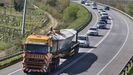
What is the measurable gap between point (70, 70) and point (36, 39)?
518cm

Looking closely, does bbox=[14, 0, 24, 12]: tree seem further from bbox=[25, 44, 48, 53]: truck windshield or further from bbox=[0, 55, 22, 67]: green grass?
bbox=[25, 44, 48, 53]: truck windshield

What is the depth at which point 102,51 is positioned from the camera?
49844 millimetres

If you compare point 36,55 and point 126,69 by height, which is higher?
point 36,55

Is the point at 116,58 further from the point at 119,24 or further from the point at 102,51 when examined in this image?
the point at 119,24

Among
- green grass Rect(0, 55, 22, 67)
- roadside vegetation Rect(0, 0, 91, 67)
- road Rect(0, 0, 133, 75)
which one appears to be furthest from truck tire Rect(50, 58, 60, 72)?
roadside vegetation Rect(0, 0, 91, 67)

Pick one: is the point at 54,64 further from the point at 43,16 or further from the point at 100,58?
the point at 43,16

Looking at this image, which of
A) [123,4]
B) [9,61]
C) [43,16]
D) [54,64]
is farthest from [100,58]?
[123,4]

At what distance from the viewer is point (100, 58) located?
4453 cm

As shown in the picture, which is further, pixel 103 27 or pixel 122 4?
pixel 122 4

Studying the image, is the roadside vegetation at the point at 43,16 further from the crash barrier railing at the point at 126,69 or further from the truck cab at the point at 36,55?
the truck cab at the point at 36,55

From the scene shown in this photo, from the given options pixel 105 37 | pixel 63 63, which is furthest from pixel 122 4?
pixel 63 63

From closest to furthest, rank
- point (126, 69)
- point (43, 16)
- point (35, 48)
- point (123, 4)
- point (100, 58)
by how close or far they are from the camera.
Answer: point (35, 48) < point (126, 69) < point (100, 58) < point (43, 16) < point (123, 4)

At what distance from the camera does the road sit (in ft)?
119

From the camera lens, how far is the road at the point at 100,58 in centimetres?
3638
